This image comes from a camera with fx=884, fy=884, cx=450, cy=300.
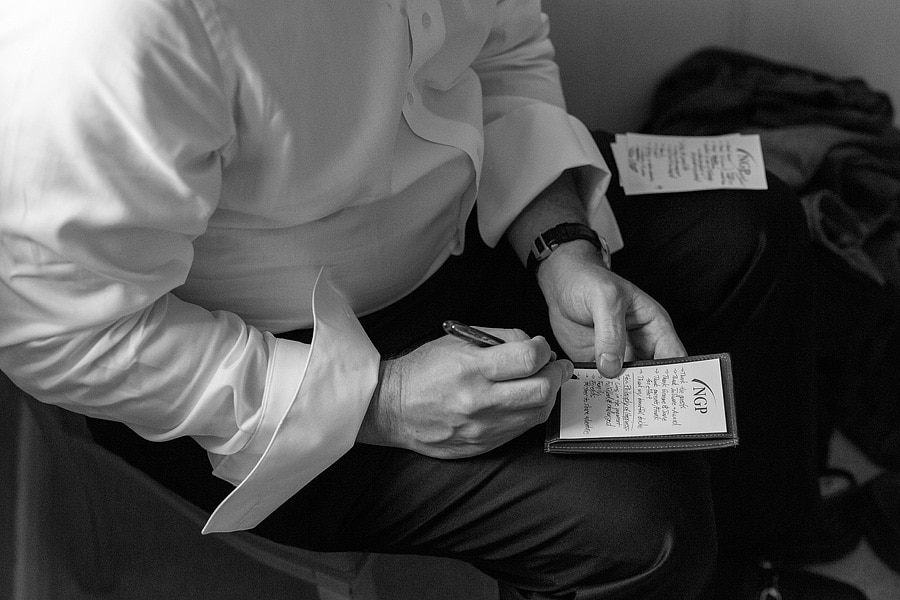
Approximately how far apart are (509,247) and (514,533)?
1.41 feet

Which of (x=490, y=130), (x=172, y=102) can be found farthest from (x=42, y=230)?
(x=490, y=130)

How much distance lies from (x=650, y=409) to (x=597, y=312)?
0.13 meters

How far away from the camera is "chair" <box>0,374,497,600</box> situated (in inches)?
48.9

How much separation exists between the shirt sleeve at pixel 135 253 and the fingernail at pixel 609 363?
23 cm

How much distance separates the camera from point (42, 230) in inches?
25.4

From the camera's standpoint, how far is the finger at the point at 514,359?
2.63 feet

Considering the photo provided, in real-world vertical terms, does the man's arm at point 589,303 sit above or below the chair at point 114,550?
above

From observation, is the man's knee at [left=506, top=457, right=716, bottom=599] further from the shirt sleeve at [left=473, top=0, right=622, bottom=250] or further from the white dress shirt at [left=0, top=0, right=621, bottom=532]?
the shirt sleeve at [left=473, top=0, right=622, bottom=250]

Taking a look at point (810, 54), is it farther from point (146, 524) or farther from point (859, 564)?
point (146, 524)

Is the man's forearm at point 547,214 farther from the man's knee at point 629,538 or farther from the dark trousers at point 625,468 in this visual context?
the man's knee at point 629,538

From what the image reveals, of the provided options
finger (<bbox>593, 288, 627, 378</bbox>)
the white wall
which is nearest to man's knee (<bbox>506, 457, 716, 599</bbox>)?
finger (<bbox>593, 288, 627, 378</bbox>)

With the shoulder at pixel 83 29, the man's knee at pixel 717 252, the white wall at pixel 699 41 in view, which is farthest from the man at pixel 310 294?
the white wall at pixel 699 41

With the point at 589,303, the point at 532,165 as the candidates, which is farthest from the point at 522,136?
the point at 589,303

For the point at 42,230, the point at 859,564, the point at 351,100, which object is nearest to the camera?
the point at 42,230
